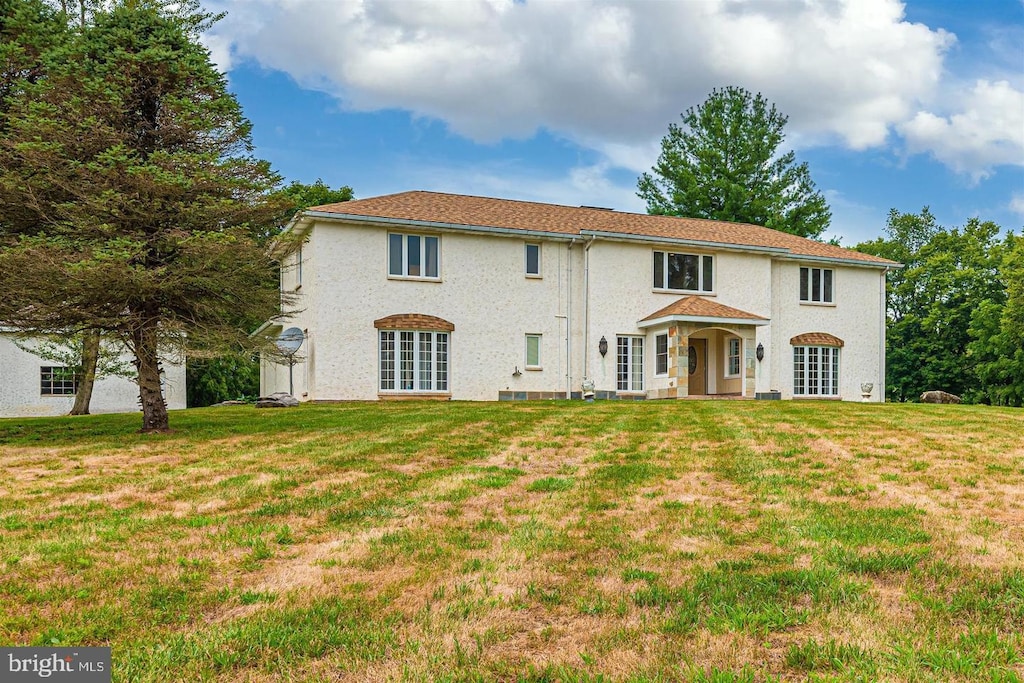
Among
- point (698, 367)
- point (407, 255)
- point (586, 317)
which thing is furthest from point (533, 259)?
point (698, 367)

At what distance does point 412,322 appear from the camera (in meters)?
23.2

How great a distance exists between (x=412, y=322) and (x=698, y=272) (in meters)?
10.6

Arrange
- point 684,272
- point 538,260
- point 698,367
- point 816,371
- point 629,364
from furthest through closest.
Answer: point 816,371
point 698,367
point 684,272
point 629,364
point 538,260

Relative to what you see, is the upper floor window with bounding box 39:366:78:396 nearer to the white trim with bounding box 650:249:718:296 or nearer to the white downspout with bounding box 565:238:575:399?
the white downspout with bounding box 565:238:575:399

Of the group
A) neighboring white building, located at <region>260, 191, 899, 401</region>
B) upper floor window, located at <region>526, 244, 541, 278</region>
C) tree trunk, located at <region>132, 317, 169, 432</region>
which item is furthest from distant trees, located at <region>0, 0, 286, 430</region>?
upper floor window, located at <region>526, 244, 541, 278</region>

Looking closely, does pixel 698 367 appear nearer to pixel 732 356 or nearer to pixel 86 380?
pixel 732 356

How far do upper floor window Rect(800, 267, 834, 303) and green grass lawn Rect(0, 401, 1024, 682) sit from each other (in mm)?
19470

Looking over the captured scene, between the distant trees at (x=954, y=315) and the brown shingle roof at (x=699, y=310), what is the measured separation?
18595 millimetres

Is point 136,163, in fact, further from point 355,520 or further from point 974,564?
point 974,564

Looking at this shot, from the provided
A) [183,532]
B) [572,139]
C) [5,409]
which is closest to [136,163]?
[183,532]

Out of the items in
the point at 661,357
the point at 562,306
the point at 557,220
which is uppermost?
the point at 557,220

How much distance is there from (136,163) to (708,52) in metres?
14.9

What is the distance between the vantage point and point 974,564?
195 inches

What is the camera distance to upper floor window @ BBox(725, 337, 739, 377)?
26.8 metres
